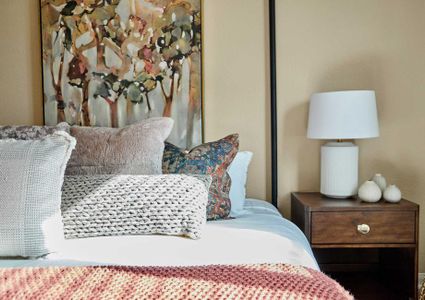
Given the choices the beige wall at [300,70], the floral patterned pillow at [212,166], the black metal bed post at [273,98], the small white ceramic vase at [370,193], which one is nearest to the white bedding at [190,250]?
the floral patterned pillow at [212,166]

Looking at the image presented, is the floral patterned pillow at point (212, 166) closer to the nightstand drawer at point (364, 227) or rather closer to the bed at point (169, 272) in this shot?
the bed at point (169, 272)

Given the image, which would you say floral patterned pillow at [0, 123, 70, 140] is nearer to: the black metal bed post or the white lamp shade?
the black metal bed post

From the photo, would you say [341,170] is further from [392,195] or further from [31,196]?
[31,196]

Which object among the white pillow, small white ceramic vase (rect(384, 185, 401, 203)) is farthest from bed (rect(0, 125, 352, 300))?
small white ceramic vase (rect(384, 185, 401, 203))

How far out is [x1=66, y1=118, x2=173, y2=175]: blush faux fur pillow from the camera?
190 centimetres

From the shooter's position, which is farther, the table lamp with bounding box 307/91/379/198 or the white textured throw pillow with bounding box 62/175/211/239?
the table lamp with bounding box 307/91/379/198

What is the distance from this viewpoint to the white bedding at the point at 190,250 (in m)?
1.32

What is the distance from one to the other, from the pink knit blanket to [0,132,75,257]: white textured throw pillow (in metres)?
0.28

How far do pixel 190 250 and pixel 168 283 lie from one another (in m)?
0.42

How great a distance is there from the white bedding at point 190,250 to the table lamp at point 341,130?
63cm

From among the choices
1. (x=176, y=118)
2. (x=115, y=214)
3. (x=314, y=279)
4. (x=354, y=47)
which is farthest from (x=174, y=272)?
(x=354, y=47)

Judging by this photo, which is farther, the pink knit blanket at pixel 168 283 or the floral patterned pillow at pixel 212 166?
the floral patterned pillow at pixel 212 166

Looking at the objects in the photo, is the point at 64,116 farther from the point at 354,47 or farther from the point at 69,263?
the point at 354,47

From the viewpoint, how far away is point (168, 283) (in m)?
1.00
